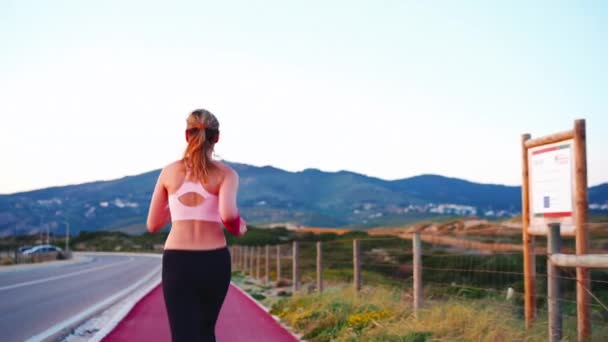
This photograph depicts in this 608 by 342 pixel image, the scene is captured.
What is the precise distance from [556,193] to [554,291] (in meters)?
2.23

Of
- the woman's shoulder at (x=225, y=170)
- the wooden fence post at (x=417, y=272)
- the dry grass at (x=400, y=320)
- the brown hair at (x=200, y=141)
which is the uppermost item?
the brown hair at (x=200, y=141)

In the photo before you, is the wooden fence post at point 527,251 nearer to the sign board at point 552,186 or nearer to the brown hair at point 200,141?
the sign board at point 552,186

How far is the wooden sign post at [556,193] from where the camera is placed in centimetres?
843

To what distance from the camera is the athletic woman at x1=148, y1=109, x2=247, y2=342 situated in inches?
173

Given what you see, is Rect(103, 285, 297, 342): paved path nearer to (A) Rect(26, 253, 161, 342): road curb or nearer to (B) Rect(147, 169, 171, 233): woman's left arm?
(A) Rect(26, 253, 161, 342): road curb

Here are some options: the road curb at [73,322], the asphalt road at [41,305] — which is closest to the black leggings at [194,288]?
the road curb at [73,322]

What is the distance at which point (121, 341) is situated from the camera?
9.40 meters

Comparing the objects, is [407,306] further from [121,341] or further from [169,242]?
[169,242]

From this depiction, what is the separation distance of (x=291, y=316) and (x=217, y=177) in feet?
26.8

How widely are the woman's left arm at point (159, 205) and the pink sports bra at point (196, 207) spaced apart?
0.13 m

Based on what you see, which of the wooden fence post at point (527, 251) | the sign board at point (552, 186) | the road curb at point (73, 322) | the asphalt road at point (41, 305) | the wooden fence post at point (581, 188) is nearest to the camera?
the wooden fence post at point (581, 188)

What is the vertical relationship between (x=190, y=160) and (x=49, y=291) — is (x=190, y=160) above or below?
above

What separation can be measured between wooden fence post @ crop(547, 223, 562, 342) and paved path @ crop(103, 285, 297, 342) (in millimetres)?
3779

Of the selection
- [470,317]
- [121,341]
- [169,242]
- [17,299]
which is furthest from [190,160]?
[17,299]
